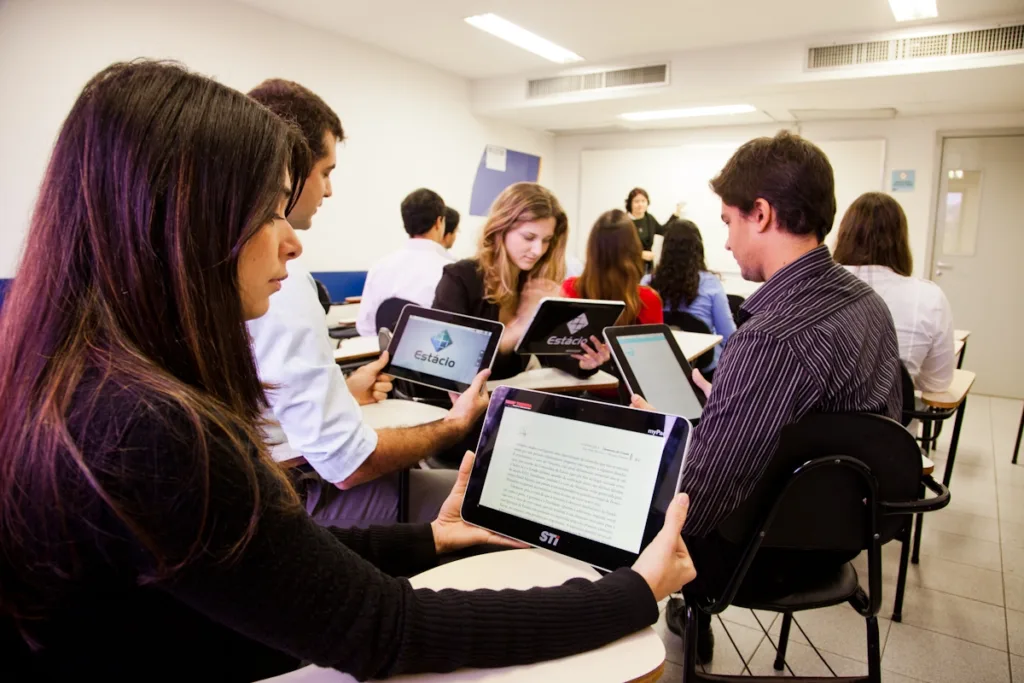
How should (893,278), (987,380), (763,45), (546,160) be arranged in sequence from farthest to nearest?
1. (546,160)
2. (987,380)
3. (763,45)
4. (893,278)

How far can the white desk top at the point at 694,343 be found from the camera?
8.70ft

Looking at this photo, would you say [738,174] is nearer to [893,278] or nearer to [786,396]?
[786,396]

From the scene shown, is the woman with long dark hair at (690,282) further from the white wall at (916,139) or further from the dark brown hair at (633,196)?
the white wall at (916,139)

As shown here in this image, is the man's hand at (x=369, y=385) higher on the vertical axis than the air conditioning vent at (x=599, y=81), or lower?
lower

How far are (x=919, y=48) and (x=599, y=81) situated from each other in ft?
7.42

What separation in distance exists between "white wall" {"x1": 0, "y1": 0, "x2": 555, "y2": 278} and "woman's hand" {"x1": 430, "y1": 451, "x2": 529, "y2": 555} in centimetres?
228

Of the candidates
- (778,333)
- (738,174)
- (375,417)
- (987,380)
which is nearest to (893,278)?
(738,174)

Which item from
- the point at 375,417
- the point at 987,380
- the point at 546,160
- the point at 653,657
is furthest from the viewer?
the point at 546,160

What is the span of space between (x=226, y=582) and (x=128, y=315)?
267 millimetres

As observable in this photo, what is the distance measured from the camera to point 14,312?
0.63 m

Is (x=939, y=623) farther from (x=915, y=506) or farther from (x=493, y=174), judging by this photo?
(x=493, y=174)


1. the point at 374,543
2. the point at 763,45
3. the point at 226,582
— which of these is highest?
the point at 763,45

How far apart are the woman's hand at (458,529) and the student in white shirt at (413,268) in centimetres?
235

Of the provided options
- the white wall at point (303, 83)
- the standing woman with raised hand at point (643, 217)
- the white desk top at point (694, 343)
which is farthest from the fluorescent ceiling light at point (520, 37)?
the white desk top at point (694, 343)
